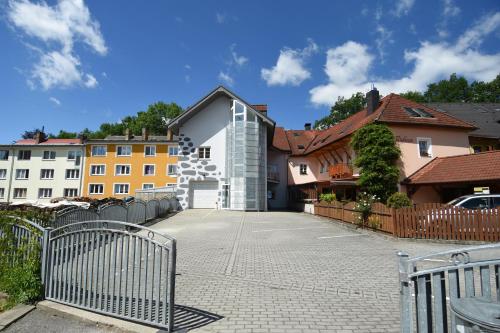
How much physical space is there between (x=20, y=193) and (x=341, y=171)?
4562 cm

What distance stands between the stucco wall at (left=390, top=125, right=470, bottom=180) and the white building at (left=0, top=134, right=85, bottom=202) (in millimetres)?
41557

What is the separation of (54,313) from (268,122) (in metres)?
26.0

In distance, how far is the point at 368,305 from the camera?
5.13 m

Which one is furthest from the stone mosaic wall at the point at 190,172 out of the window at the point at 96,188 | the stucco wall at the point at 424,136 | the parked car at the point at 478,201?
the window at the point at 96,188

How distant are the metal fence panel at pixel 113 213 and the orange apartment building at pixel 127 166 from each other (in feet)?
101

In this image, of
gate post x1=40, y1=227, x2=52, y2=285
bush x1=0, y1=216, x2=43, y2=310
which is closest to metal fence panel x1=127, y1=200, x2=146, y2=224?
bush x1=0, y1=216, x2=43, y2=310

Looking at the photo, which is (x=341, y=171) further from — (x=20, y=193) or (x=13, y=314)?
(x=20, y=193)

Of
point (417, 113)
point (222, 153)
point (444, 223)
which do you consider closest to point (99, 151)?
point (222, 153)

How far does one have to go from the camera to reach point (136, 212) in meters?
15.8

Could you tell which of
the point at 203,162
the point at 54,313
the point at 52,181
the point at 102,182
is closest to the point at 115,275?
the point at 54,313

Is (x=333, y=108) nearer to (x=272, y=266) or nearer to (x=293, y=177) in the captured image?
(x=293, y=177)

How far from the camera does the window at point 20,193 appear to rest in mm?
45750

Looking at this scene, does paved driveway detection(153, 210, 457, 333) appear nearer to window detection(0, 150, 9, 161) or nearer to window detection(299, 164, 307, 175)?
window detection(299, 164, 307, 175)

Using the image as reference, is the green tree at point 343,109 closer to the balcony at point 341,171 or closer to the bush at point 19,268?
the balcony at point 341,171
